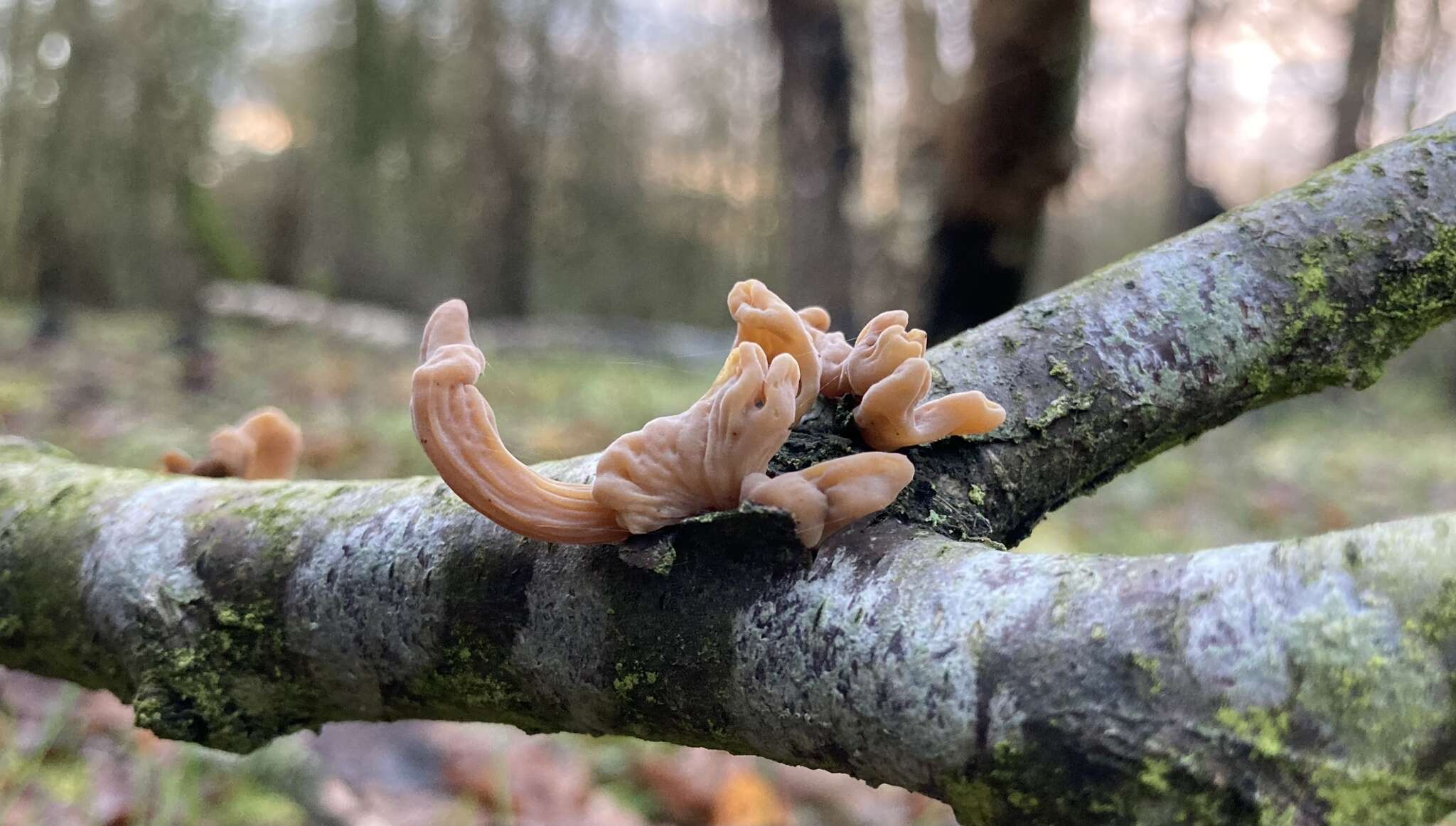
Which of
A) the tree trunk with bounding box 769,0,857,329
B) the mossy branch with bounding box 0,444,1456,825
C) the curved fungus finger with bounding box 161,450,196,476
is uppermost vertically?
the mossy branch with bounding box 0,444,1456,825

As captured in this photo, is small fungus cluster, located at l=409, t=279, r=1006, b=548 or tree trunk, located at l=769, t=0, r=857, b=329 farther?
tree trunk, located at l=769, t=0, r=857, b=329

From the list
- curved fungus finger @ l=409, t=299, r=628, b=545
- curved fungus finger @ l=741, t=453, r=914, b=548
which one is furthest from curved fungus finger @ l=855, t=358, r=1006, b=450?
curved fungus finger @ l=409, t=299, r=628, b=545

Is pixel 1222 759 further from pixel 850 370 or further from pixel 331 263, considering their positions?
pixel 331 263

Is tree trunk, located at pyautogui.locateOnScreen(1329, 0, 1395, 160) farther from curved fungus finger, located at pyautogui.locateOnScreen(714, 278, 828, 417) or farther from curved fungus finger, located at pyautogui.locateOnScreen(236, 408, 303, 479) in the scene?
curved fungus finger, located at pyautogui.locateOnScreen(236, 408, 303, 479)

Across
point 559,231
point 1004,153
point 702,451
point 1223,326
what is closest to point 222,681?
point 702,451

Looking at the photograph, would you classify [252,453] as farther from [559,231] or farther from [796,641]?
[559,231]
